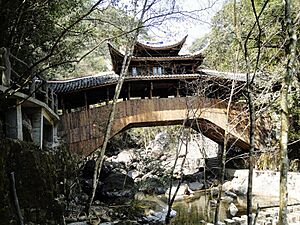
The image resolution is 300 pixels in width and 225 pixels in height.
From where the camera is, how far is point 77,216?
368 inches

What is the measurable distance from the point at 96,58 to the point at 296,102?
2655cm

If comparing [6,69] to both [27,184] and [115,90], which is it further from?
[115,90]

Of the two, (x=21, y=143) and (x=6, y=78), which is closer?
(x=6, y=78)

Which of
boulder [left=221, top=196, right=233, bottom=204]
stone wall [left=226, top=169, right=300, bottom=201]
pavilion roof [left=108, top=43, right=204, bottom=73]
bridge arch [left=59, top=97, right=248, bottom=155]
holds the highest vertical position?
pavilion roof [left=108, top=43, right=204, bottom=73]

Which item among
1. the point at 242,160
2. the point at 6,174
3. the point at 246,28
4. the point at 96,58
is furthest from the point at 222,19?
the point at 96,58

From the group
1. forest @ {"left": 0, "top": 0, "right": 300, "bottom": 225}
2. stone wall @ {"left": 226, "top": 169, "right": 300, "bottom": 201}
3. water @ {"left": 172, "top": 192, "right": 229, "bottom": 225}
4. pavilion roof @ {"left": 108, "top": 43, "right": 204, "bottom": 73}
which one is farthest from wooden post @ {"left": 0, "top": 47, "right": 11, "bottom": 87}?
stone wall @ {"left": 226, "top": 169, "right": 300, "bottom": 201}

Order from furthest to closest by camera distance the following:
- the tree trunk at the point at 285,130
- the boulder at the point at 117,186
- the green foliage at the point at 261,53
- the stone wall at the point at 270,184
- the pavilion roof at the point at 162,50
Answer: the pavilion roof at the point at 162,50
the boulder at the point at 117,186
the stone wall at the point at 270,184
the green foliage at the point at 261,53
the tree trunk at the point at 285,130

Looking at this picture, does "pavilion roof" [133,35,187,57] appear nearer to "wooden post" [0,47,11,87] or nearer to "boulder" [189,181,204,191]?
"boulder" [189,181,204,191]

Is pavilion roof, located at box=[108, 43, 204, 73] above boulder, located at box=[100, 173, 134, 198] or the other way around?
above

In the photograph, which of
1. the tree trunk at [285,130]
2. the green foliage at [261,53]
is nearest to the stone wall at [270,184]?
the green foliage at [261,53]

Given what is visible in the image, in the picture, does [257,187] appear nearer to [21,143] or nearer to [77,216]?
[77,216]

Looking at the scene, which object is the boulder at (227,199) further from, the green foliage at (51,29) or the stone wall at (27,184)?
the stone wall at (27,184)

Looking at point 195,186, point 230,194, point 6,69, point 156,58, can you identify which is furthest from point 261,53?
point 195,186

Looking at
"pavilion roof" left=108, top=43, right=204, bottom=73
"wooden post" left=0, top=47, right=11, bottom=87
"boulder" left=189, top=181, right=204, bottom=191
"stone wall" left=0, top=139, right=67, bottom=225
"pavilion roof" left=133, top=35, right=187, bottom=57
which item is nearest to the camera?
"stone wall" left=0, top=139, right=67, bottom=225
